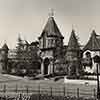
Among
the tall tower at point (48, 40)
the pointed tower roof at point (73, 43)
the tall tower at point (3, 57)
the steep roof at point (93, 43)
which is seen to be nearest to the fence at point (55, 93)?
the pointed tower roof at point (73, 43)

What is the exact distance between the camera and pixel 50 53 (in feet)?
165

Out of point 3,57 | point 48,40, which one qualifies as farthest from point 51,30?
point 3,57

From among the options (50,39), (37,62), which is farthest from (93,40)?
(37,62)

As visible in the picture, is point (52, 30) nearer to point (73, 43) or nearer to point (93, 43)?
point (73, 43)

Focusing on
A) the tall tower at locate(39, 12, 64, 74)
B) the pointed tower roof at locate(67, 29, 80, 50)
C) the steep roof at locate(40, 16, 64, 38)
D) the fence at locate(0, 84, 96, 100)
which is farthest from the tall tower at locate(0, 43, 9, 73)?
the fence at locate(0, 84, 96, 100)

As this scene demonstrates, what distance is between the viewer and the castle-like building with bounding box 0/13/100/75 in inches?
1860

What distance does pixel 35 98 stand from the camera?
20531 mm

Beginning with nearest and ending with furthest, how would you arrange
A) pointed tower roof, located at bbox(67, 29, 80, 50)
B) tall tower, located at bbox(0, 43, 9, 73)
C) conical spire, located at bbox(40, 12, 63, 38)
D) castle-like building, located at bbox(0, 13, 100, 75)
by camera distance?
pointed tower roof, located at bbox(67, 29, 80, 50) < castle-like building, located at bbox(0, 13, 100, 75) < conical spire, located at bbox(40, 12, 63, 38) < tall tower, located at bbox(0, 43, 9, 73)

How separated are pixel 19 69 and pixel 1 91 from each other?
21474 millimetres

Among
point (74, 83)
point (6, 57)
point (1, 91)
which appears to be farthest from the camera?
point (6, 57)

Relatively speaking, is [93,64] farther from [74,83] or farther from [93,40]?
[74,83]

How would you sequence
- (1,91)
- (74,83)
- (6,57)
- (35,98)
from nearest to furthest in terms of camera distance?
(35,98) → (1,91) → (74,83) → (6,57)

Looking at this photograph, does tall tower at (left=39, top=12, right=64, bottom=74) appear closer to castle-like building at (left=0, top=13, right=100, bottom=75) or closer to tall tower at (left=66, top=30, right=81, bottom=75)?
castle-like building at (left=0, top=13, right=100, bottom=75)

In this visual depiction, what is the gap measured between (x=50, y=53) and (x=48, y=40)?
3387 millimetres
